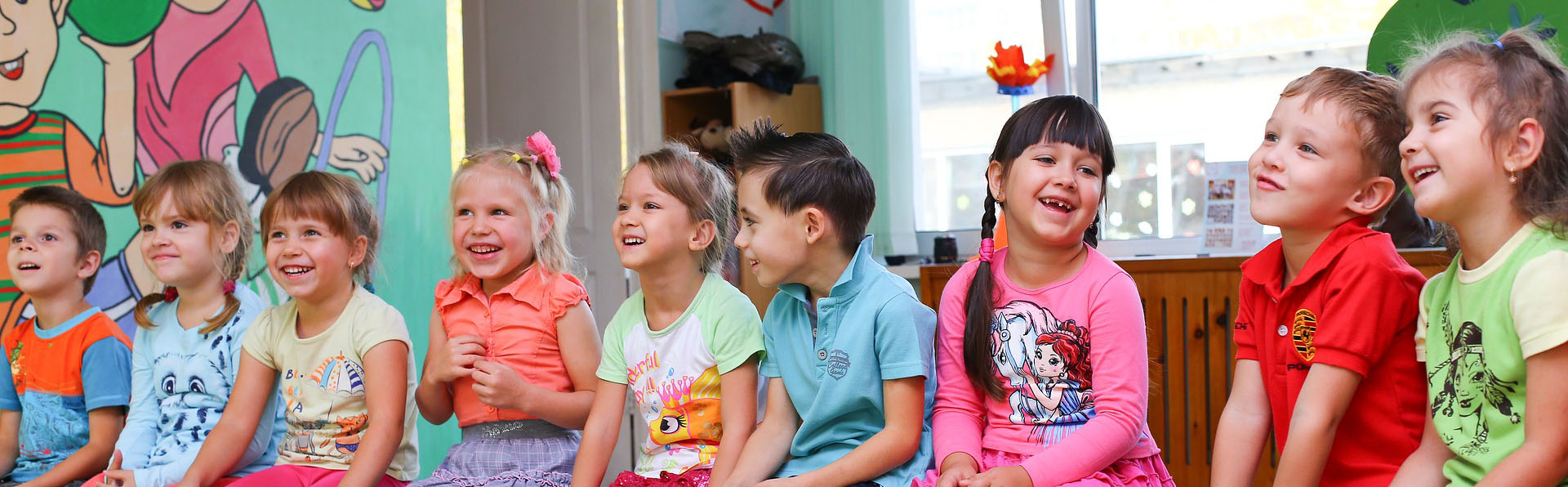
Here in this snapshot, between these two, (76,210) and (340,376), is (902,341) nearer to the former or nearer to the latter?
(340,376)

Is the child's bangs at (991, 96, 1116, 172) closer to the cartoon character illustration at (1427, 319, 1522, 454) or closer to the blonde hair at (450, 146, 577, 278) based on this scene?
the cartoon character illustration at (1427, 319, 1522, 454)

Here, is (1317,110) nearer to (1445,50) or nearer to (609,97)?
(1445,50)

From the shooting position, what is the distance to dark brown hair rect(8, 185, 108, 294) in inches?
89.4

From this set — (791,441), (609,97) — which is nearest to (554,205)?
(791,441)

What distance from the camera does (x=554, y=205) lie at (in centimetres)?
202

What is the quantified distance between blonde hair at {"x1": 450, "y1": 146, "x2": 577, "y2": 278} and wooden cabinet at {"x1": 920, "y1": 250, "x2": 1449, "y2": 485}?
1.45 m

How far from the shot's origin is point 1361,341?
1235 millimetres

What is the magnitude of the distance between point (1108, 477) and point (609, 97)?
3.02 meters

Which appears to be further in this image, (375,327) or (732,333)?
(375,327)

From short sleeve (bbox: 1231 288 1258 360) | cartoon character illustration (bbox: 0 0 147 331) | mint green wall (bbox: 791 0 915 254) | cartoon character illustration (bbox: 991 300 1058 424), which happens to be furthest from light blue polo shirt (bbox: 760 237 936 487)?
mint green wall (bbox: 791 0 915 254)

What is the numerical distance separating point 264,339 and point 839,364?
3.66 feet

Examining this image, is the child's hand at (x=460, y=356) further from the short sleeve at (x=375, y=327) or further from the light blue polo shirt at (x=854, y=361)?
the light blue polo shirt at (x=854, y=361)

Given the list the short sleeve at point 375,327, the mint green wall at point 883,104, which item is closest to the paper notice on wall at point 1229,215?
the mint green wall at point 883,104

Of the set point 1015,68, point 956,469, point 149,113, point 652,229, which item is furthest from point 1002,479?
point 1015,68
